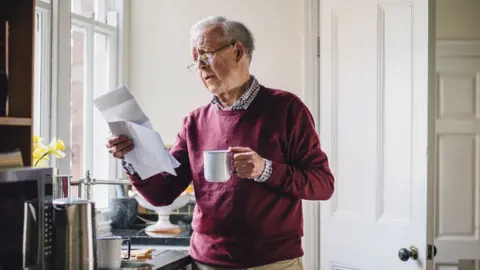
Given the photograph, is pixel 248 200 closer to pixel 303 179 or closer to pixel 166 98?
pixel 303 179

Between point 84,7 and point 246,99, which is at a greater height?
point 84,7

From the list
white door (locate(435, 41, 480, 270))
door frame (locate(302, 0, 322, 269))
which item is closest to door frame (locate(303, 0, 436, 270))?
door frame (locate(302, 0, 322, 269))

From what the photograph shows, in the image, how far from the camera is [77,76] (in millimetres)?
2900

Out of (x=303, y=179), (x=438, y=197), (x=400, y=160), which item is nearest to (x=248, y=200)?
(x=303, y=179)

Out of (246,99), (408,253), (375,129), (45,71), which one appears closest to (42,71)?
(45,71)

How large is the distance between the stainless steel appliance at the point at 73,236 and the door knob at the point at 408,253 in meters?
1.42

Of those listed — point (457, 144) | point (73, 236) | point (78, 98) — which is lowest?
point (73, 236)

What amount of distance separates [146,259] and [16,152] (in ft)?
2.32

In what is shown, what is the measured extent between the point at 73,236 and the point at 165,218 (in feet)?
3.65

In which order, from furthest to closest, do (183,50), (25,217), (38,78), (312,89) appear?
(183,50), (312,89), (38,78), (25,217)

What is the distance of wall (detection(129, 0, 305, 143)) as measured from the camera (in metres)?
3.07

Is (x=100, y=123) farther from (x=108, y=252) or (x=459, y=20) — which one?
(x=459, y=20)

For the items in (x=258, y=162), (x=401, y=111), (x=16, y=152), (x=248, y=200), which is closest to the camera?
(x=16, y=152)

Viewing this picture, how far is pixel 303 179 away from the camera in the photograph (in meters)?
1.87
